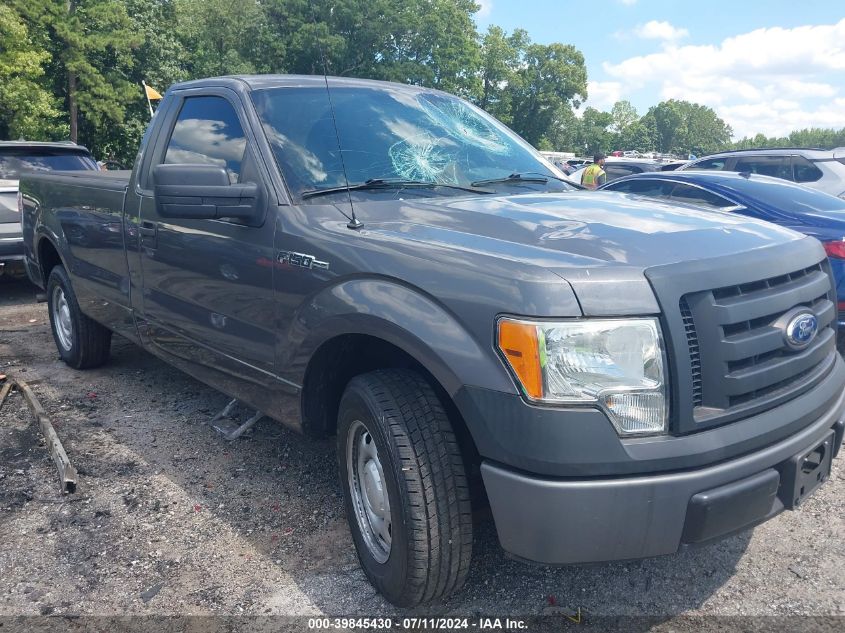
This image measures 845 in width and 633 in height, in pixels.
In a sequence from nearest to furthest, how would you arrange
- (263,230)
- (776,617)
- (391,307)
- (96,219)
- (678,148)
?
(391,307)
(776,617)
(263,230)
(96,219)
(678,148)

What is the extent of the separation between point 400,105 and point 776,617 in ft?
9.13

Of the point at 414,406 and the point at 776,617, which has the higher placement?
the point at 414,406

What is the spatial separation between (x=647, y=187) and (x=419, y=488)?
5.58 meters

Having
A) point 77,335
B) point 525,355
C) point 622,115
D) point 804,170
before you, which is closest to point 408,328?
point 525,355

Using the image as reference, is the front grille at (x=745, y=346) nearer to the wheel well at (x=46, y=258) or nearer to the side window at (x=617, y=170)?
the wheel well at (x=46, y=258)

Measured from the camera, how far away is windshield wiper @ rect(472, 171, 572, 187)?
340cm

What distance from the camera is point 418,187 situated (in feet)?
10.5

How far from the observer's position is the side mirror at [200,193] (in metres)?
2.82

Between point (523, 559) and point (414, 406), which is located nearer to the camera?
point (523, 559)

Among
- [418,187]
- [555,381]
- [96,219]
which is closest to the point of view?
[555,381]

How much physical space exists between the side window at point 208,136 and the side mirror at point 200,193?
25 cm

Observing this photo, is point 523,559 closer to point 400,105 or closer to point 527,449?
point 527,449

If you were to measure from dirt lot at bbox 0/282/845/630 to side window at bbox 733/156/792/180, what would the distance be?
6.55 metres

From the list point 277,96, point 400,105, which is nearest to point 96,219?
point 277,96
